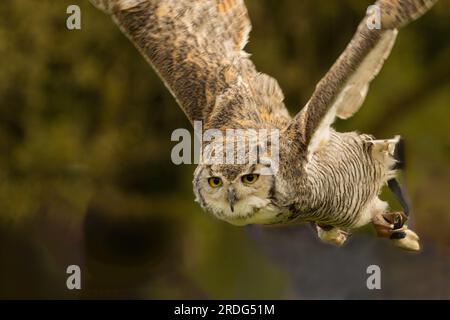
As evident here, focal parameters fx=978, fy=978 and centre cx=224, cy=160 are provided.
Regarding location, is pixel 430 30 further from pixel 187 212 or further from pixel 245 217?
pixel 245 217

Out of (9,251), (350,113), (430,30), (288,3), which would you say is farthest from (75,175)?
(350,113)

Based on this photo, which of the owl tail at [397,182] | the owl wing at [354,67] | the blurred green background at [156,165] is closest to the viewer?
the owl wing at [354,67]

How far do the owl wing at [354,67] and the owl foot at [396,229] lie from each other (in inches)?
30.7

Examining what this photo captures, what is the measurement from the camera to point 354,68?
11.4 feet

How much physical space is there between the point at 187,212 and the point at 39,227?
1342 mm

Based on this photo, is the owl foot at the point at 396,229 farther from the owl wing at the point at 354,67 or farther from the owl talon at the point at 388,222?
the owl wing at the point at 354,67

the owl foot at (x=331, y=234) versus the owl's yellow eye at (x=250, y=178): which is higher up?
the owl foot at (x=331, y=234)

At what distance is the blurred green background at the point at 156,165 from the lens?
835 cm

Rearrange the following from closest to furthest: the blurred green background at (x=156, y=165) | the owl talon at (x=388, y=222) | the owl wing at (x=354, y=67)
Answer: the owl wing at (x=354, y=67), the owl talon at (x=388, y=222), the blurred green background at (x=156, y=165)

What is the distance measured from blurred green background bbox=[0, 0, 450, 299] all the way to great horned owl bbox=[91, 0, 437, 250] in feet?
12.5

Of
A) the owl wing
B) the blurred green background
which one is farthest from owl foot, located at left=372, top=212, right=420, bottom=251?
the blurred green background

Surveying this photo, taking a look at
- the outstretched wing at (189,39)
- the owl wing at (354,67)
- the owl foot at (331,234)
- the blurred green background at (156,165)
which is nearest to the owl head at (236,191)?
the owl wing at (354,67)

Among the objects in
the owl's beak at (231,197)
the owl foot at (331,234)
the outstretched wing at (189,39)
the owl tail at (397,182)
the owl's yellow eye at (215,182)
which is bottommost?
the owl's beak at (231,197)

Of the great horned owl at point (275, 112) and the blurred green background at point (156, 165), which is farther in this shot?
the blurred green background at point (156, 165)
